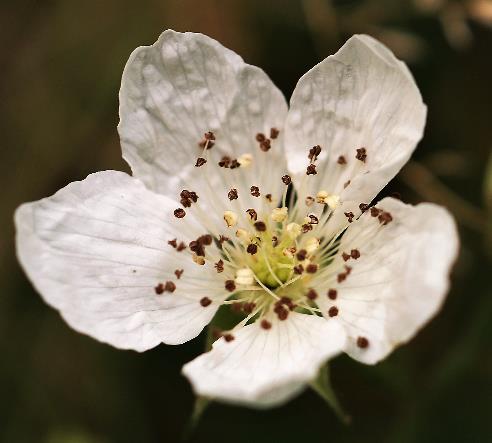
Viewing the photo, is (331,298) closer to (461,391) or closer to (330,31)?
(461,391)

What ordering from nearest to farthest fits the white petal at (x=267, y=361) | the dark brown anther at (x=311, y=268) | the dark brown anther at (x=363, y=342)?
the white petal at (x=267, y=361)
the dark brown anther at (x=363, y=342)
the dark brown anther at (x=311, y=268)

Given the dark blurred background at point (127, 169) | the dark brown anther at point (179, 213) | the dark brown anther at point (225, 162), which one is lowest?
the dark blurred background at point (127, 169)

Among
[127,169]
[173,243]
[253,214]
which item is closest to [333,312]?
[253,214]

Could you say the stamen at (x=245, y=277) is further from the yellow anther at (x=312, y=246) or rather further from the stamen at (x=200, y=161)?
the stamen at (x=200, y=161)

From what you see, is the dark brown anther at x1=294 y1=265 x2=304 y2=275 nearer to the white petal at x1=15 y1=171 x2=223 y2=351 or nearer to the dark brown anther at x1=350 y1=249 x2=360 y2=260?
the dark brown anther at x1=350 y1=249 x2=360 y2=260

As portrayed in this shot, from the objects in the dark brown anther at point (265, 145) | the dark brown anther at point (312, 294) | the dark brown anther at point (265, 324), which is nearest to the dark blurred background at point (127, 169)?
the dark brown anther at point (312, 294)

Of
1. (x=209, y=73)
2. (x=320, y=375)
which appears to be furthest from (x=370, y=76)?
(x=320, y=375)

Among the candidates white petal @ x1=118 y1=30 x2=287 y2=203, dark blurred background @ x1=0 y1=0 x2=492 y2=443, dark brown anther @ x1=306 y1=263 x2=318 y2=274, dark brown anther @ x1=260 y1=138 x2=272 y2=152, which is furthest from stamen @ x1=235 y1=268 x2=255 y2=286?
dark blurred background @ x1=0 y1=0 x2=492 y2=443

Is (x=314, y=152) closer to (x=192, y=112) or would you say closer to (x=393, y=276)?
(x=192, y=112)
